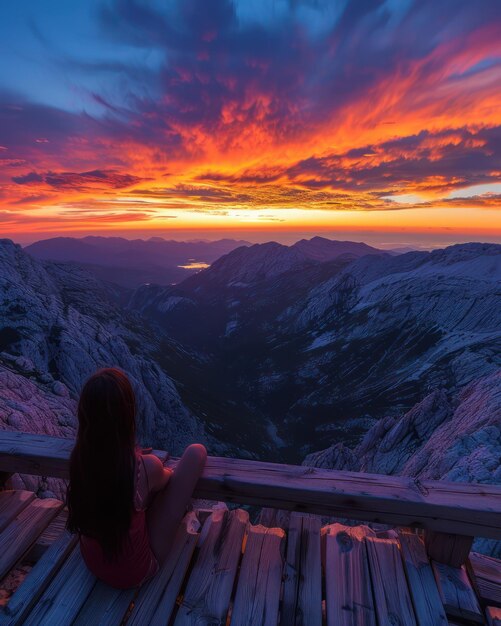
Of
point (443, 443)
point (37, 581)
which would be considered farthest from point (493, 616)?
point (443, 443)

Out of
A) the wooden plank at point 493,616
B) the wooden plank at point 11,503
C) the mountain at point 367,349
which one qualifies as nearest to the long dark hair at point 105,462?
the wooden plank at point 11,503

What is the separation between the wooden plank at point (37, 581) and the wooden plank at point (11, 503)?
0.80m

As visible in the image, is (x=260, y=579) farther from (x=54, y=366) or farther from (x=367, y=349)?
(x=367, y=349)

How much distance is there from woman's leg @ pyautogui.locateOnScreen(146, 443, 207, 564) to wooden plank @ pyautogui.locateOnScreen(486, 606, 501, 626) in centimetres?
313

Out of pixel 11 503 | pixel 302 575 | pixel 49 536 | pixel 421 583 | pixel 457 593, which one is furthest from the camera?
pixel 11 503

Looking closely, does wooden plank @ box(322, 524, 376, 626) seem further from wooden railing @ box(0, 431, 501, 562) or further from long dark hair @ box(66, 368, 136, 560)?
long dark hair @ box(66, 368, 136, 560)

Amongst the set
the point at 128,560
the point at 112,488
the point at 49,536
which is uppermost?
the point at 112,488

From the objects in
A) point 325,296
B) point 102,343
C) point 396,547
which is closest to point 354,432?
point 102,343

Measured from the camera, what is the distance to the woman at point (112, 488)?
3.28 metres

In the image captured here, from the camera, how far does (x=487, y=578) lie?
151 inches

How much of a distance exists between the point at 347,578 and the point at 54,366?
45057 millimetres

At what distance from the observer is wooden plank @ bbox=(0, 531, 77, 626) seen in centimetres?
333

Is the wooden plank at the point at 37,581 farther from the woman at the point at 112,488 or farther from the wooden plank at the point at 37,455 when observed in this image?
the wooden plank at the point at 37,455

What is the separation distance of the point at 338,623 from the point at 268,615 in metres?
0.65
